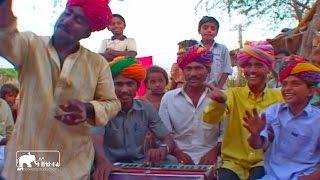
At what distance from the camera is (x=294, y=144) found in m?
4.08

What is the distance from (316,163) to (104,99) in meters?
1.77

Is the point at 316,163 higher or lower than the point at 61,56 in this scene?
lower

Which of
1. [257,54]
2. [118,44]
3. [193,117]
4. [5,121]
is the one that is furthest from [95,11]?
[118,44]

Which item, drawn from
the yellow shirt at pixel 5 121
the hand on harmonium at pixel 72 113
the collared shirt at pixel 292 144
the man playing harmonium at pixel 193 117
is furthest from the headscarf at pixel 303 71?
the yellow shirt at pixel 5 121

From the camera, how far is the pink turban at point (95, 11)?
11.3ft

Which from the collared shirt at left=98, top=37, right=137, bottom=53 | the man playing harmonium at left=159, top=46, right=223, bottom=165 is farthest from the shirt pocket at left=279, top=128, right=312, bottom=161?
the collared shirt at left=98, top=37, right=137, bottom=53

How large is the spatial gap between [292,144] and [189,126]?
3.80ft

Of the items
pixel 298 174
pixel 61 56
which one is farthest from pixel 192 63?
pixel 61 56

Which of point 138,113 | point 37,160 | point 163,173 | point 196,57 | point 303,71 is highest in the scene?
point 196,57

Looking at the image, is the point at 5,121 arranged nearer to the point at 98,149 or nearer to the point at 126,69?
the point at 126,69

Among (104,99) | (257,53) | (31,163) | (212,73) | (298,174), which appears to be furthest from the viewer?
(212,73)

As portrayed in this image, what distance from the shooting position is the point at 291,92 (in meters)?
4.11

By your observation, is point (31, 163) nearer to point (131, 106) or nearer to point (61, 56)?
point (61, 56)

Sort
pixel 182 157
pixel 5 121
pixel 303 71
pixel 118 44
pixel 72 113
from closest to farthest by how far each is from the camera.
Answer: pixel 72 113 < pixel 303 71 < pixel 182 157 < pixel 5 121 < pixel 118 44
